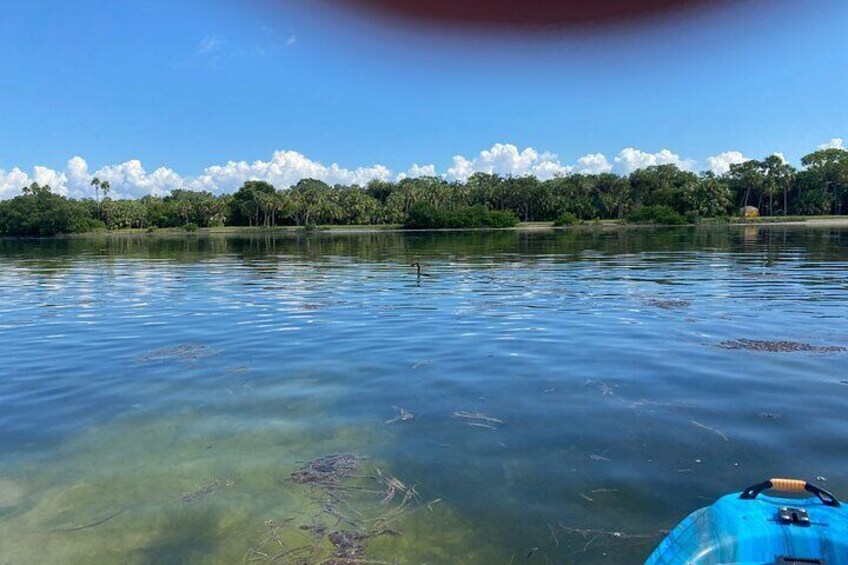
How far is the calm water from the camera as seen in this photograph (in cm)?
602

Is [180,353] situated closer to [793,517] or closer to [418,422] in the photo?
[418,422]

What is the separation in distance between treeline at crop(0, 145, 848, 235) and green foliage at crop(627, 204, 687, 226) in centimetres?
22

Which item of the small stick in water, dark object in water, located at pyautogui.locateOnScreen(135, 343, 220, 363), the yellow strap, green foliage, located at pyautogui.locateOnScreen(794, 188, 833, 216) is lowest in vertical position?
the small stick in water

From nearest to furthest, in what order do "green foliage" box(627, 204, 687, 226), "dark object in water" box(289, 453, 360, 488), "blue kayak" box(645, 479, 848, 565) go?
"blue kayak" box(645, 479, 848, 565) < "dark object in water" box(289, 453, 360, 488) < "green foliage" box(627, 204, 687, 226)

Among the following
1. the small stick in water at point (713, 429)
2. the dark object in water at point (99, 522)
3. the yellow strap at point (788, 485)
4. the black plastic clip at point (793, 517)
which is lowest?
the dark object in water at point (99, 522)

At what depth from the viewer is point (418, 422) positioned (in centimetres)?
887

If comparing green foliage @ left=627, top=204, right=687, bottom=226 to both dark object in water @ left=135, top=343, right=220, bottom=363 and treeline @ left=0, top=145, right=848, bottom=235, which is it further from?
dark object in water @ left=135, top=343, right=220, bottom=363

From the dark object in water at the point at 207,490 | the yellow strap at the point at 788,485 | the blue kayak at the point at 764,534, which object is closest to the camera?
the blue kayak at the point at 764,534

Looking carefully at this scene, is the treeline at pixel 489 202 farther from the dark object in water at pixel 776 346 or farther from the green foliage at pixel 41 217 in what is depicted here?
the dark object in water at pixel 776 346

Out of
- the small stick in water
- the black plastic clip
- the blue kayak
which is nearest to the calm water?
the small stick in water

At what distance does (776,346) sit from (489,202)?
489 feet

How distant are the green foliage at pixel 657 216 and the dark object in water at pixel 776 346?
12568 cm

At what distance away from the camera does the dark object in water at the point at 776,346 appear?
12.7m

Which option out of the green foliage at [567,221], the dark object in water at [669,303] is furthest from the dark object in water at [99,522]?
the green foliage at [567,221]
